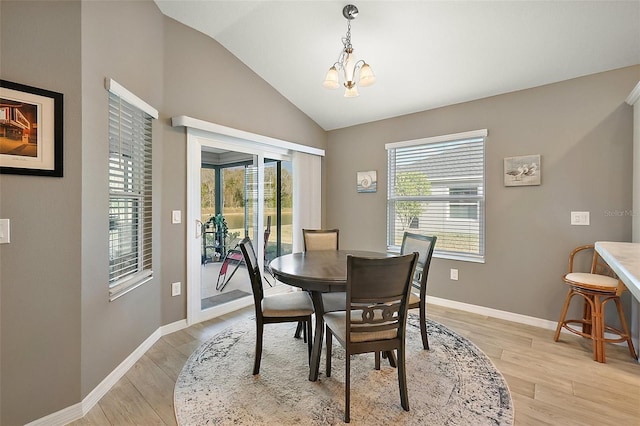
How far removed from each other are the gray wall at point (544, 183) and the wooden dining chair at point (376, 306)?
2.06 meters

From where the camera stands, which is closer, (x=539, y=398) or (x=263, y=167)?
(x=539, y=398)

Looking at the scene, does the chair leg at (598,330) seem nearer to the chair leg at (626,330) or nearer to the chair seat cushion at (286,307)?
the chair leg at (626,330)

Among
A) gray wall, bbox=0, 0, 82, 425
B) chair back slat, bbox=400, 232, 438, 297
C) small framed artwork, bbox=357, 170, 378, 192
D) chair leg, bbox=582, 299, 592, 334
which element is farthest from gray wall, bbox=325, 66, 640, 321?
gray wall, bbox=0, 0, 82, 425

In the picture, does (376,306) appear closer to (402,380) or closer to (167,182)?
(402,380)

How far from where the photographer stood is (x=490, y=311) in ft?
10.8

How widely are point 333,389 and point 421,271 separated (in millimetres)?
1220

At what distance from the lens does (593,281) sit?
2418 mm

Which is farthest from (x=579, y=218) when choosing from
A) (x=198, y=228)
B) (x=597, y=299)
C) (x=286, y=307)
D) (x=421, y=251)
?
(x=198, y=228)

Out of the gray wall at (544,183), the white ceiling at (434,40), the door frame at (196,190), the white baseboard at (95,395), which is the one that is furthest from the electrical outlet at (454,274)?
the white baseboard at (95,395)

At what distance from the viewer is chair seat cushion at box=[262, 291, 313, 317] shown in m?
2.17

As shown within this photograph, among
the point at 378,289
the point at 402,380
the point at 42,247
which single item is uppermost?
the point at 42,247

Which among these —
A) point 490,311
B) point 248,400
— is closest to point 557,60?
point 490,311

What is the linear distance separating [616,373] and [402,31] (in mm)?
3209

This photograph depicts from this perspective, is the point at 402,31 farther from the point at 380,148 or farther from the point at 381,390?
the point at 381,390
